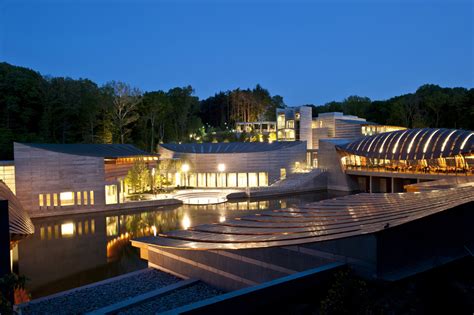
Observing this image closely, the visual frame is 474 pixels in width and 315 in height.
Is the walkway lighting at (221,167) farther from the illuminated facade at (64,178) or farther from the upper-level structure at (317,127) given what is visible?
the upper-level structure at (317,127)

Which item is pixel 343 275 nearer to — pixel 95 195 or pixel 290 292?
pixel 290 292

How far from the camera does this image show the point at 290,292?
7.28 meters

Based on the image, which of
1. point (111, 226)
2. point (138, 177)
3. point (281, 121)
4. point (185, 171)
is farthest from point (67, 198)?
point (281, 121)

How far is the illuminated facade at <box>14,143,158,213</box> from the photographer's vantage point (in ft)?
87.3

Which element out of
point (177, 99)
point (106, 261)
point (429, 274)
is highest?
point (177, 99)

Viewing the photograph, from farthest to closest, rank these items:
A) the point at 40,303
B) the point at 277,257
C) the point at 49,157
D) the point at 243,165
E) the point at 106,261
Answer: the point at 243,165 < the point at 49,157 < the point at 106,261 < the point at 40,303 < the point at 277,257

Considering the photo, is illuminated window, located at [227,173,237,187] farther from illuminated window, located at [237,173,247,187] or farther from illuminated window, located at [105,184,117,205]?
illuminated window, located at [105,184,117,205]

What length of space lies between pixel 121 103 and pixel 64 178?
21.4 m

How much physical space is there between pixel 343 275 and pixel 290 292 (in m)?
1.04

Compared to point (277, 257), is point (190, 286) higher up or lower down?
lower down

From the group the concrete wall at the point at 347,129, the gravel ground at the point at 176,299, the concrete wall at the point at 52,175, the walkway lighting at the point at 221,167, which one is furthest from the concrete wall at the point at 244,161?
the gravel ground at the point at 176,299

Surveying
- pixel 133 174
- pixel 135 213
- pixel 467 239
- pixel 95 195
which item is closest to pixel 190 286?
pixel 467 239

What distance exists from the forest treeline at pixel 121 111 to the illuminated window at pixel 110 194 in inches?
429

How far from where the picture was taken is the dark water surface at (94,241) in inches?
584
